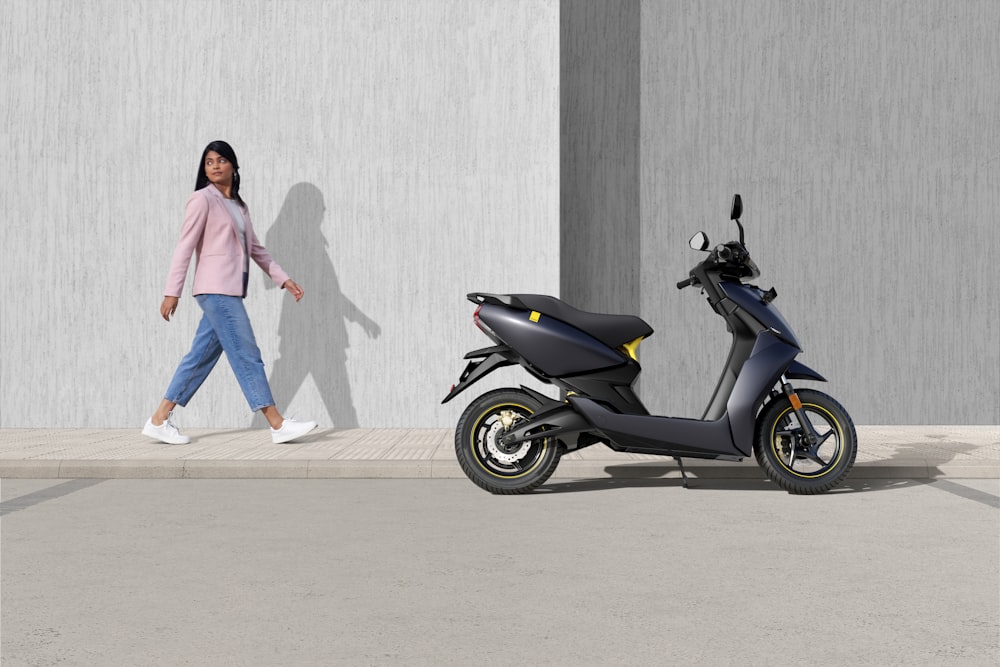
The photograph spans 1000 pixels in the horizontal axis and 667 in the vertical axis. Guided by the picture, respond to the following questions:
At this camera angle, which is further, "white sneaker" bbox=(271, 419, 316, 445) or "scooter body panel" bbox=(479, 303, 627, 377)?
"white sneaker" bbox=(271, 419, 316, 445)

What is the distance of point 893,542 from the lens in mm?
5832

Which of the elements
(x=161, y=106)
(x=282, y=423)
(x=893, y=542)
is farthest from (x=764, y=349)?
(x=161, y=106)

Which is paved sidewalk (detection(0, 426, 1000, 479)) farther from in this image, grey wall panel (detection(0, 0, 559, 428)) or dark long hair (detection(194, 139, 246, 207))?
dark long hair (detection(194, 139, 246, 207))

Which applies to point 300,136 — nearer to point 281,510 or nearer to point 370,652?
point 281,510

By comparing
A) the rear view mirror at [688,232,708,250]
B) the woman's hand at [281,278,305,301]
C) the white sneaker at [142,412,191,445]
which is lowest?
the white sneaker at [142,412,191,445]

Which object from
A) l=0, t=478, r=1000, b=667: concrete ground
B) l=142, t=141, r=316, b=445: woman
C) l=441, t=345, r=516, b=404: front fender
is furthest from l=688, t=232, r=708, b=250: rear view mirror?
l=142, t=141, r=316, b=445: woman

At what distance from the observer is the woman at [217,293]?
9422 millimetres

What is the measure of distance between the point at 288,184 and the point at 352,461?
3732 millimetres

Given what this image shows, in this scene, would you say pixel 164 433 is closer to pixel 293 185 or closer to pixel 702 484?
pixel 293 185

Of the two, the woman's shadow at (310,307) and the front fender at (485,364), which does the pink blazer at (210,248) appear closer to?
the woman's shadow at (310,307)

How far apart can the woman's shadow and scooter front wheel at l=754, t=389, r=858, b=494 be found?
483 cm

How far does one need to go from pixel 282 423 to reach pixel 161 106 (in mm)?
3667

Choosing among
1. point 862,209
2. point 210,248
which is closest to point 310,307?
point 210,248

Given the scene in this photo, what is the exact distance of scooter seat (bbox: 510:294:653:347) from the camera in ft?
24.2
